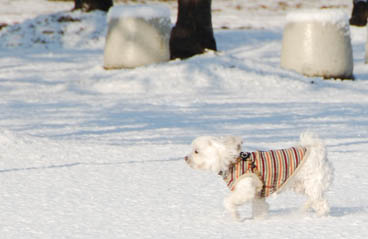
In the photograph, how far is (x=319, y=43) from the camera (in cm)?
1666

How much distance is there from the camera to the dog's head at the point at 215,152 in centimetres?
561

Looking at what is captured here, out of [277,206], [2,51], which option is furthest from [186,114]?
[2,51]

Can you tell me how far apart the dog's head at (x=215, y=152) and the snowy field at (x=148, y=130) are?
1.42 feet

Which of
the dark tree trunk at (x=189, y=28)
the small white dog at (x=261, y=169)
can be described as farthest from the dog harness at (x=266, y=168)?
the dark tree trunk at (x=189, y=28)

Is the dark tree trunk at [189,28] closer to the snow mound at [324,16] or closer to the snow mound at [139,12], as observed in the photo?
the snow mound at [139,12]

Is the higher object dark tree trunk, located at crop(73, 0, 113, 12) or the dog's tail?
the dog's tail

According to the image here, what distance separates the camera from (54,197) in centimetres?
664

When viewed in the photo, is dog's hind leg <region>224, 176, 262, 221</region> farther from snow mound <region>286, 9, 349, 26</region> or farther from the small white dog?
snow mound <region>286, 9, 349, 26</region>

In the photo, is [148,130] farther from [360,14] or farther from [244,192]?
[360,14]

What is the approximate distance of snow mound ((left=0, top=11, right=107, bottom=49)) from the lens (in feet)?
73.4

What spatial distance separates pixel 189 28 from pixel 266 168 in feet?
39.6

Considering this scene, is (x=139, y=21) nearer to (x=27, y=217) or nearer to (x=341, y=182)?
(x=341, y=182)

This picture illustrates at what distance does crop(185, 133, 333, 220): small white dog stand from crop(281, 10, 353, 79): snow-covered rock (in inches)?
432

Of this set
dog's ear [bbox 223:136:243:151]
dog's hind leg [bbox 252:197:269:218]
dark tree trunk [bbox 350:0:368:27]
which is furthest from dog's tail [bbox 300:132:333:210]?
dark tree trunk [bbox 350:0:368:27]
